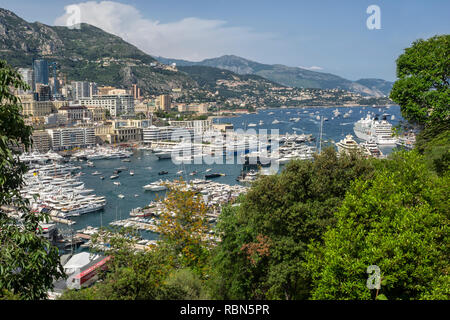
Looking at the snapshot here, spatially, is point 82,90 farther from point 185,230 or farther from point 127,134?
point 185,230

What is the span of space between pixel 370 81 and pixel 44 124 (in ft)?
258

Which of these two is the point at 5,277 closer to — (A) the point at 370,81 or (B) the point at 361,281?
(B) the point at 361,281

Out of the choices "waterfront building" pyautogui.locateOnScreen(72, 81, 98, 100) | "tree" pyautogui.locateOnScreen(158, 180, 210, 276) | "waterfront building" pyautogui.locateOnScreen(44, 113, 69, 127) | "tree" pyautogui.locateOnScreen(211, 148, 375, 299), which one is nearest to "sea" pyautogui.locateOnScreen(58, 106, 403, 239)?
"tree" pyautogui.locateOnScreen(158, 180, 210, 276)

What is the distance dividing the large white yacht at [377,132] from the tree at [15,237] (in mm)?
23373

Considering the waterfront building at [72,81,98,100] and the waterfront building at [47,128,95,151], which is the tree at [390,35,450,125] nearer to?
the waterfront building at [47,128,95,151]

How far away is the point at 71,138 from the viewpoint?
28.3 m

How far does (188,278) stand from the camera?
3107mm

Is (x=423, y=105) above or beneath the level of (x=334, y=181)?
above

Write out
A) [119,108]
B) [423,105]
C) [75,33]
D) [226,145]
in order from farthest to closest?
[75,33]
[119,108]
[226,145]
[423,105]

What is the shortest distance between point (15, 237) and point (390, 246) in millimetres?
2012

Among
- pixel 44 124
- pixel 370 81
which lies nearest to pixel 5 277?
pixel 44 124

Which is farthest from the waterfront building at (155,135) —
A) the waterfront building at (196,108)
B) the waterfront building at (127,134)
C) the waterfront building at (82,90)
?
the waterfront building at (82,90)

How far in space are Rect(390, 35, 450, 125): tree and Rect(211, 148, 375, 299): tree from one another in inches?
59.6

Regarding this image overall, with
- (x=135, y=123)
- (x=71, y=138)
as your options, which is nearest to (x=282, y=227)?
(x=71, y=138)
